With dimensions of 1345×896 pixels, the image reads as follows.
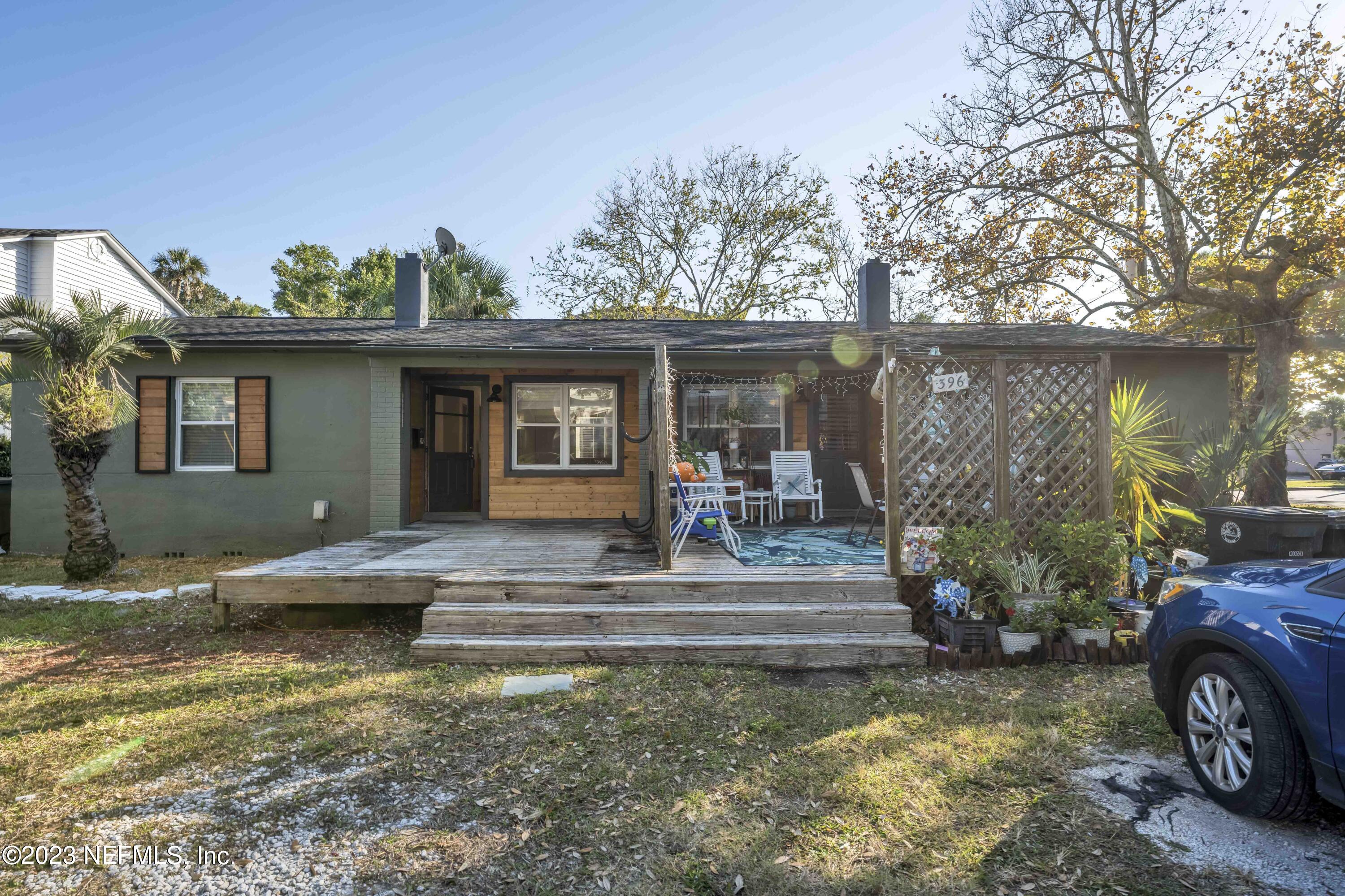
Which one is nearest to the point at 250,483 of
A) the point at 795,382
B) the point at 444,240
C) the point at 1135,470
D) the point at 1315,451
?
the point at 444,240

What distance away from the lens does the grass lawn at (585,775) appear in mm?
2059

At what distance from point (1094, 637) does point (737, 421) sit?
547 cm

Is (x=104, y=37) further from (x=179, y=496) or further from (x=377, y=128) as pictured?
(x=179, y=496)

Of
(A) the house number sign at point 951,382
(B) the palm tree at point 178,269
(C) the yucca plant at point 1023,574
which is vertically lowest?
(C) the yucca plant at point 1023,574

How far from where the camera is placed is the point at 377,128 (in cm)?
1166

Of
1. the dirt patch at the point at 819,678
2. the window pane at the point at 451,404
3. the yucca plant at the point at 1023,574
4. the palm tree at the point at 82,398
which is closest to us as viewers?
the dirt patch at the point at 819,678

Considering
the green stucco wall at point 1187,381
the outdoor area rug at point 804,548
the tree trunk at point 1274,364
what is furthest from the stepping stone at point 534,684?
the tree trunk at point 1274,364

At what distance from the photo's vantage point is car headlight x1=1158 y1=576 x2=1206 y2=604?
8.68 feet

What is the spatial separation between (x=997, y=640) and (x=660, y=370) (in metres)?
2.92

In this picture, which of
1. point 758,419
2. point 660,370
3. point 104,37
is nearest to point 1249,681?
point 660,370

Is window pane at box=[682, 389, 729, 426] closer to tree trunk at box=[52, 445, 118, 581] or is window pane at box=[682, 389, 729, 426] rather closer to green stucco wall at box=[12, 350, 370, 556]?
green stucco wall at box=[12, 350, 370, 556]

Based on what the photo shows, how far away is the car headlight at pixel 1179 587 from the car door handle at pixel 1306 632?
0.48 m

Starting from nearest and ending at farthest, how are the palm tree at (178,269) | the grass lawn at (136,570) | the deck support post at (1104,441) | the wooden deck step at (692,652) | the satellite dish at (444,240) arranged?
the wooden deck step at (692,652), the deck support post at (1104,441), the grass lawn at (136,570), the satellite dish at (444,240), the palm tree at (178,269)

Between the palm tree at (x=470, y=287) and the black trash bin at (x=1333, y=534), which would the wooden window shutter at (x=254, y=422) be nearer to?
the palm tree at (x=470, y=287)
